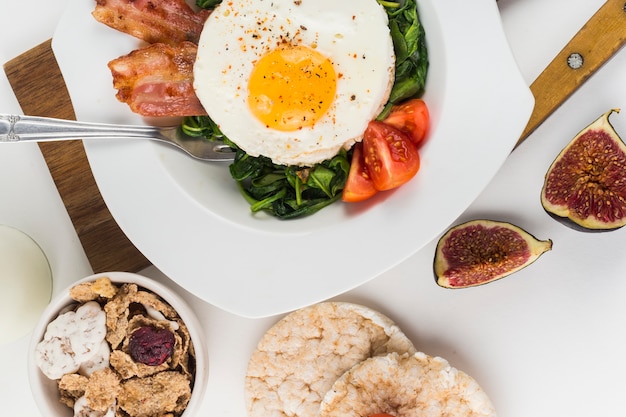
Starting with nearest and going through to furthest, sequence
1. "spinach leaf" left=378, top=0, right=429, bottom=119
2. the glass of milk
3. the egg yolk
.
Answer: the egg yolk, "spinach leaf" left=378, top=0, right=429, bottom=119, the glass of milk

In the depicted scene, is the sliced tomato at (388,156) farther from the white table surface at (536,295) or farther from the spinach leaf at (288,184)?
the white table surface at (536,295)

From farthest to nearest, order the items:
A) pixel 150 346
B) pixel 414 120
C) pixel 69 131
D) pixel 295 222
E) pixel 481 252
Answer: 1. pixel 481 252
2. pixel 150 346
3. pixel 295 222
4. pixel 414 120
5. pixel 69 131

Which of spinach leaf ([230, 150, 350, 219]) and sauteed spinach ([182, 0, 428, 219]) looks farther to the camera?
spinach leaf ([230, 150, 350, 219])

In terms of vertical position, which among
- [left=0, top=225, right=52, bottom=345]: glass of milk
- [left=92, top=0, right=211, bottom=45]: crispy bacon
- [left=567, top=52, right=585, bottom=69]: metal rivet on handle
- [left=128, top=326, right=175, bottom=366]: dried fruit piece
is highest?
[left=567, top=52, right=585, bottom=69]: metal rivet on handle

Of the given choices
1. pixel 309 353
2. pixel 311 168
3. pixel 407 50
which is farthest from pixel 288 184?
pixel 309 353

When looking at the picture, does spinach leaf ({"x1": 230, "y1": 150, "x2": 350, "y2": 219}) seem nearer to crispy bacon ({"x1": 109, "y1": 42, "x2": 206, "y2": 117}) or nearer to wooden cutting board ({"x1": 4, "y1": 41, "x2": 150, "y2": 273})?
crispy bacon ({"x1": 109, "y1": 42, "x2": 206, "y2": 117})

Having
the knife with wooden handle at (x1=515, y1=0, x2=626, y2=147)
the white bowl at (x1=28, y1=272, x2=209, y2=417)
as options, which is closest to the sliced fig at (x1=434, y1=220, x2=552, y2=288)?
the knife with wooden handle at (x1=515, y1=0, x2=626, y2=147)

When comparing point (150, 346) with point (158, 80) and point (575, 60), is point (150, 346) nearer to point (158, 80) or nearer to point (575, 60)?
point (158, 80)
